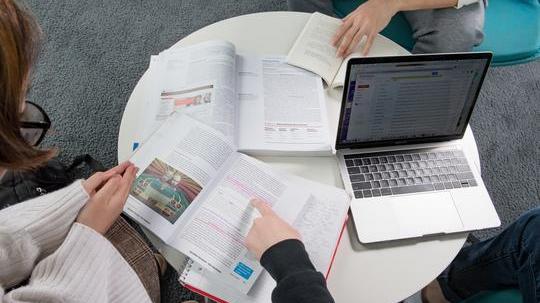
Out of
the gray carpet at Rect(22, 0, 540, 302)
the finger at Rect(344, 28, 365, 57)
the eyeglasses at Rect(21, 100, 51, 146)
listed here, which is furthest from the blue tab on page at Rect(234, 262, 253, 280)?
the gray carpet at Rect(22, 0, 540, 302)

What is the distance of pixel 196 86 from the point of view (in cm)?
94

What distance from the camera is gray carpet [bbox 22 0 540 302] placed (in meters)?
1.51

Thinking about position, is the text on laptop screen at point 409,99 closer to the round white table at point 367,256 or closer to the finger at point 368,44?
the round white table at point 367,256

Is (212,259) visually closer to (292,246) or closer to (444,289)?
(292,246)

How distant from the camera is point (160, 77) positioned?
98cm

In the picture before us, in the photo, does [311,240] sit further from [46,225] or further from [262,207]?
[46,225]

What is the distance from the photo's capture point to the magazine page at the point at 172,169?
781 mm

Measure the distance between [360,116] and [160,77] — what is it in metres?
0.45

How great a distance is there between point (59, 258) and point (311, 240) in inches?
15.9

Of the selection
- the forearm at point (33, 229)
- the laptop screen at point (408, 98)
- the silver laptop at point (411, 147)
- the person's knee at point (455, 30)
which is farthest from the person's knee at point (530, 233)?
the forearm at point (33, 229)

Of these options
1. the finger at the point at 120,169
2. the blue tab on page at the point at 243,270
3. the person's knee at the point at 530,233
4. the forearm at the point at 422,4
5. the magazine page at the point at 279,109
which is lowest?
the person's knee at the point at 530,233

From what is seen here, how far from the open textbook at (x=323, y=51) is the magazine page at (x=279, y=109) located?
2cm

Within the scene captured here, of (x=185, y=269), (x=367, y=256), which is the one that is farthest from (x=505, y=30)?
(x=185, y=269)

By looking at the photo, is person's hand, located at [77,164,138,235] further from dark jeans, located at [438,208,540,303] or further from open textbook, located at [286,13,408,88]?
dark jeans, located at [438,208,540,303]
